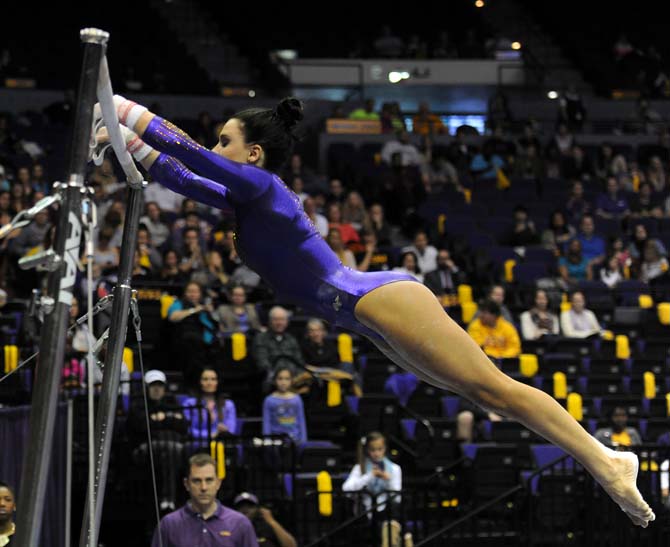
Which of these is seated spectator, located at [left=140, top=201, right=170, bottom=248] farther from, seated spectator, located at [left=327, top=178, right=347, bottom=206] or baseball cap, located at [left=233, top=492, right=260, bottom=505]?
baseball cap, located at [left=233, top=492, right=260, bottom=505]

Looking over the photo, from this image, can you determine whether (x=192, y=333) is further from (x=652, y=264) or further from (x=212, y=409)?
(x=652, y=264)

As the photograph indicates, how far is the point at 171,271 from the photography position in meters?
10.5

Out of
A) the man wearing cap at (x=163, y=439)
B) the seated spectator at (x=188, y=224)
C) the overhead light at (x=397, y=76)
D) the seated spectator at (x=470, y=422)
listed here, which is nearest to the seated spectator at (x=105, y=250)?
the seated spectator at (x=188, y=224)

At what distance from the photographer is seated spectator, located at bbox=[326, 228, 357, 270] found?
433 inches

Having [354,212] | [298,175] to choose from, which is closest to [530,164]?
[298,175]

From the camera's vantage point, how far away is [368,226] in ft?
41.8

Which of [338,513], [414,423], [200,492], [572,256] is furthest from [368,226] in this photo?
[200,492]

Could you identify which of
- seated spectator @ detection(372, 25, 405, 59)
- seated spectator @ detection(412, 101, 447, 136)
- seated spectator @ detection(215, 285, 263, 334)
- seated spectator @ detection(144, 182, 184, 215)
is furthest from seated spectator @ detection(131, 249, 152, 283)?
seated spectator @ detection(372, 25, 405, 59)

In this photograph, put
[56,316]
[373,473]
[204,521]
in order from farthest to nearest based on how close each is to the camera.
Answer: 1. [373,473]
2. [204,521]
3. [56,316]

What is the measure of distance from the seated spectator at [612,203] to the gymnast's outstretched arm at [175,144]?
37.6 ft

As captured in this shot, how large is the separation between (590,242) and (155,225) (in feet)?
15.6

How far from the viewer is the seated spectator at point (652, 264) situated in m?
13.0

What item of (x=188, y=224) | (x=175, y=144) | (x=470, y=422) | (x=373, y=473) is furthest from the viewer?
(x=188, y=224)

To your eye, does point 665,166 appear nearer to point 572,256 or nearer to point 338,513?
point 572,256
